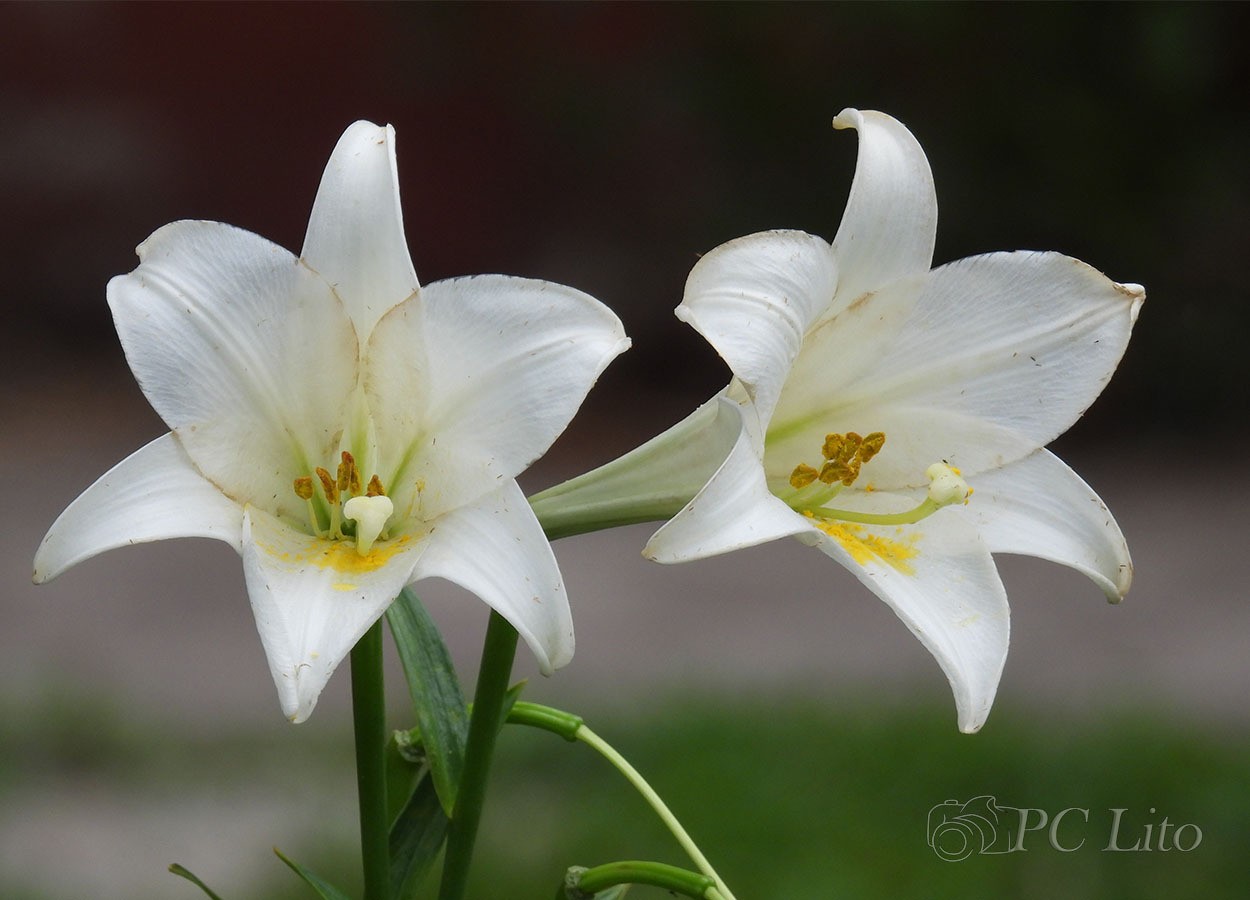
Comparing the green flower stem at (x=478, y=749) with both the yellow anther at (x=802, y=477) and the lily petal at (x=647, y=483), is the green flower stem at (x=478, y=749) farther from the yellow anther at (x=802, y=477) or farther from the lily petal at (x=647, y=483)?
the yellow anther at (x=802, y=477)

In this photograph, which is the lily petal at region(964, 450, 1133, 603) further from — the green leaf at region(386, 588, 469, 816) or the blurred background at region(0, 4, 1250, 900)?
the blurred background at region(0, 4, 1250, 900)

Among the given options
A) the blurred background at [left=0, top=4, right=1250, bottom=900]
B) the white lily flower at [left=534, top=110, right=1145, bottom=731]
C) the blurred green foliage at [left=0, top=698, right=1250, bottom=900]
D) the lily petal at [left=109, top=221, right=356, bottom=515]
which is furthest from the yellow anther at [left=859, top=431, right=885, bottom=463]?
the blurred background at [left=0, top=4, right=1250, bottom=900]

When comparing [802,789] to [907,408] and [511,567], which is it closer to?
[907,408]

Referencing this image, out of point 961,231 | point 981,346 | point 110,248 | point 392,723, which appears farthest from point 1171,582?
point 110,248

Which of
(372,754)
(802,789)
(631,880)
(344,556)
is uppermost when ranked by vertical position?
(344,556)

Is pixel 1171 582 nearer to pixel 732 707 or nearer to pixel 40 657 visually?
pixel 732 707

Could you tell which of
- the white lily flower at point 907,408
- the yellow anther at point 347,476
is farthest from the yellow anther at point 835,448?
the yellow anther at point 347,476

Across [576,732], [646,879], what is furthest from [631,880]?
[576,732]
